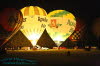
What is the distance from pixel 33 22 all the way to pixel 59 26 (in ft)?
15.6

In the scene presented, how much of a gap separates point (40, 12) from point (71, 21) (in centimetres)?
615

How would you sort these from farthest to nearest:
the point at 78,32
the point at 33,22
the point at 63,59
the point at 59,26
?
1. the point at 78,32
2. the point at 59,26
3. the point at 33,22
4. the point at 63,59

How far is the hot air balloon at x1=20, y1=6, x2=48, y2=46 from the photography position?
45438 millimetres

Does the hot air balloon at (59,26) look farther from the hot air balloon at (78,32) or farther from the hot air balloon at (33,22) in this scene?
the hot air balloon at (78,32)

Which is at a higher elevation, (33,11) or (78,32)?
(33,11)

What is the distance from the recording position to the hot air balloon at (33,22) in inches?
1789

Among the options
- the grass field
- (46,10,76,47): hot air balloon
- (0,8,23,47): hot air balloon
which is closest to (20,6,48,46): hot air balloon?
(46,10,76,47): hot air balloon

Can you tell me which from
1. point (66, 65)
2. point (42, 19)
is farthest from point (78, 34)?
point (66, 65)

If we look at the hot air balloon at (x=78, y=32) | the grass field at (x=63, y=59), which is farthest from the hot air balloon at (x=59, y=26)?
the hot air balloon at (x=78, y=32)

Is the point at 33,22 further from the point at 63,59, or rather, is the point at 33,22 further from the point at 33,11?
the point at 63,59

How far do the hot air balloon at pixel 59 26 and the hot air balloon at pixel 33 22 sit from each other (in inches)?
104

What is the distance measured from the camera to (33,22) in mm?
46156

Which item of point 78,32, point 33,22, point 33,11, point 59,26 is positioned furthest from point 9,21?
point 78,32

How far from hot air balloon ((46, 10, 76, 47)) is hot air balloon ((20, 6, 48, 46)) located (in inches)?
104
